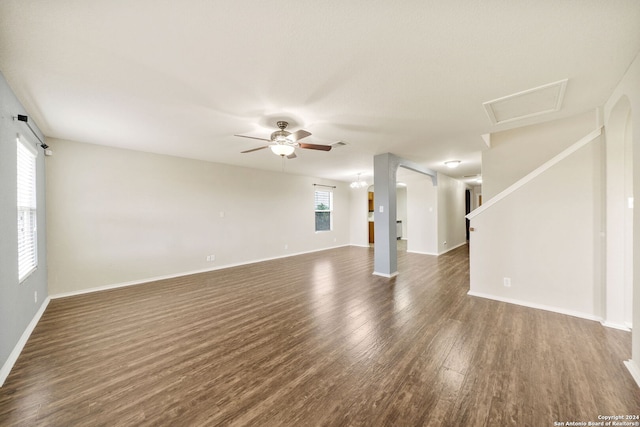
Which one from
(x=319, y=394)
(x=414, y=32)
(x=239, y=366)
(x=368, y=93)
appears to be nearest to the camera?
(x=414, y=32)

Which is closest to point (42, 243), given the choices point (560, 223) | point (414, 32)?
point (414, 32)

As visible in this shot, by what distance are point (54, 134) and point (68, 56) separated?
2730mm

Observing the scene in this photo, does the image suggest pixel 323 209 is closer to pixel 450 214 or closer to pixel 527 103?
pixel 450 214

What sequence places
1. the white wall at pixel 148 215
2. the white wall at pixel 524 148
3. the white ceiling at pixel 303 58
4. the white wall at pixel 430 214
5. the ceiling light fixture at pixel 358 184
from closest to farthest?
the white ceiling at pixel 303 58, the white wall at pixel 524 148, the white wall at pixel 148 215, the white wall at pixel 430 214, the ceiling light fixture at pixel 358 184

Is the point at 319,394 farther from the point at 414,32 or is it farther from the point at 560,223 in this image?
the point at 560,223

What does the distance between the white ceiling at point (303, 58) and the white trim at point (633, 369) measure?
242 centimetres

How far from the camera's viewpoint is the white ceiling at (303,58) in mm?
1377

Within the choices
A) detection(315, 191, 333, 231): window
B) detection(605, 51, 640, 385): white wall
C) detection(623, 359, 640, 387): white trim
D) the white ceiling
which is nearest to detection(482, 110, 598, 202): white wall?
the white ceiling

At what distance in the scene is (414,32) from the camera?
1.52m

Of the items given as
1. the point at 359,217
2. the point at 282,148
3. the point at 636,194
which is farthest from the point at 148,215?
the point at 359,217

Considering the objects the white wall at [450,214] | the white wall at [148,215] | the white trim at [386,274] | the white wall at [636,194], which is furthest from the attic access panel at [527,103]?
the white wall at [148,215]

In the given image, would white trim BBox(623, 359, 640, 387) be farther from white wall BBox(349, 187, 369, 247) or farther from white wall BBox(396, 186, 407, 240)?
white wall BBox(396, 186, 407, 240)

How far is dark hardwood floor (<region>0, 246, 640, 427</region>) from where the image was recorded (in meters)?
1.53

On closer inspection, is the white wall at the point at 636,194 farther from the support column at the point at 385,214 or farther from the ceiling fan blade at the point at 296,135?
the support column at the point at 385,214
